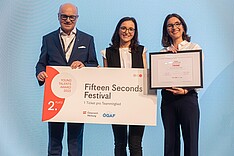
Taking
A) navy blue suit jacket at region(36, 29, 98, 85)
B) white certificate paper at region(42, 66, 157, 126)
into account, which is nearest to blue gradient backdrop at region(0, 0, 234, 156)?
navy blue suit jacket at region(36, 29, 98, 85)

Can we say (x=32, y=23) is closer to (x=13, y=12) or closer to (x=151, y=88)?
(x=13, y=12)

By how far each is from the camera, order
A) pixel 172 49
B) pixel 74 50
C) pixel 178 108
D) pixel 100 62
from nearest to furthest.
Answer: pixel 178 108
pixel 172 49
pixel 74 50
pixel 100 62

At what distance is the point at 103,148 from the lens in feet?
10.3

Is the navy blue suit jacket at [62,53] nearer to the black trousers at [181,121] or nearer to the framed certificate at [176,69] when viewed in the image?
the framed certificate at [176,69]

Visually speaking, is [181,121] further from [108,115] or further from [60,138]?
[60,138]

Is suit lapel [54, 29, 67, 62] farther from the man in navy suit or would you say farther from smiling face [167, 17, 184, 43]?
smiling face [167, 17, 184, 43]

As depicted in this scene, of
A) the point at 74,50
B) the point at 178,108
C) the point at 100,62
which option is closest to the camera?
the point at 178,108

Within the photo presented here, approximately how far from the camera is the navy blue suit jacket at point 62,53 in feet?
9.16

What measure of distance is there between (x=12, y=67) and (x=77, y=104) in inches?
29.4

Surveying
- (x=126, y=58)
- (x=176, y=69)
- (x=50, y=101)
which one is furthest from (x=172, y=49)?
(x=50, y=101)

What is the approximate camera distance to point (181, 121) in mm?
2613

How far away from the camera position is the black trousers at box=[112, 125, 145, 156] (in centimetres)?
268

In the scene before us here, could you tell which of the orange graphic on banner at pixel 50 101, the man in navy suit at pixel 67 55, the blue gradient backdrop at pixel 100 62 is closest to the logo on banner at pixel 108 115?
the man in navy suit at pixel 67 55

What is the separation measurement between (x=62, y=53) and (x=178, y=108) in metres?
0.92
